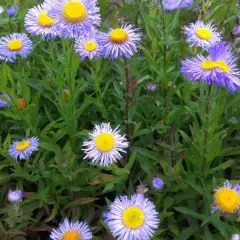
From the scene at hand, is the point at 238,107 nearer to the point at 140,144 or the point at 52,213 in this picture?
the point at 140,144

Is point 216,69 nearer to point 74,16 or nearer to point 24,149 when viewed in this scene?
point 74,16

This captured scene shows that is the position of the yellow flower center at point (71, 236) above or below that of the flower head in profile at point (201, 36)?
below

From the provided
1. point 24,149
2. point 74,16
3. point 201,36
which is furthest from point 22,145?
point 201,36

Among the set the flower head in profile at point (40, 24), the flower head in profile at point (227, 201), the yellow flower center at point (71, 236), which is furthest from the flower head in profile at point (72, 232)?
the flower head in profile at point (40, 24)

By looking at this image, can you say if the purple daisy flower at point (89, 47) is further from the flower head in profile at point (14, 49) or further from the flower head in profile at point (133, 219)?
the flower head in profile at point (133, 219)

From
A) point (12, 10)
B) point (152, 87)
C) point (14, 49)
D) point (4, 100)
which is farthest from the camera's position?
point (12, 10)

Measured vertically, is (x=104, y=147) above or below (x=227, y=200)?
above

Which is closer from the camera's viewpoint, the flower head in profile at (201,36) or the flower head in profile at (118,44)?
the flower head in profile at (118,44)
